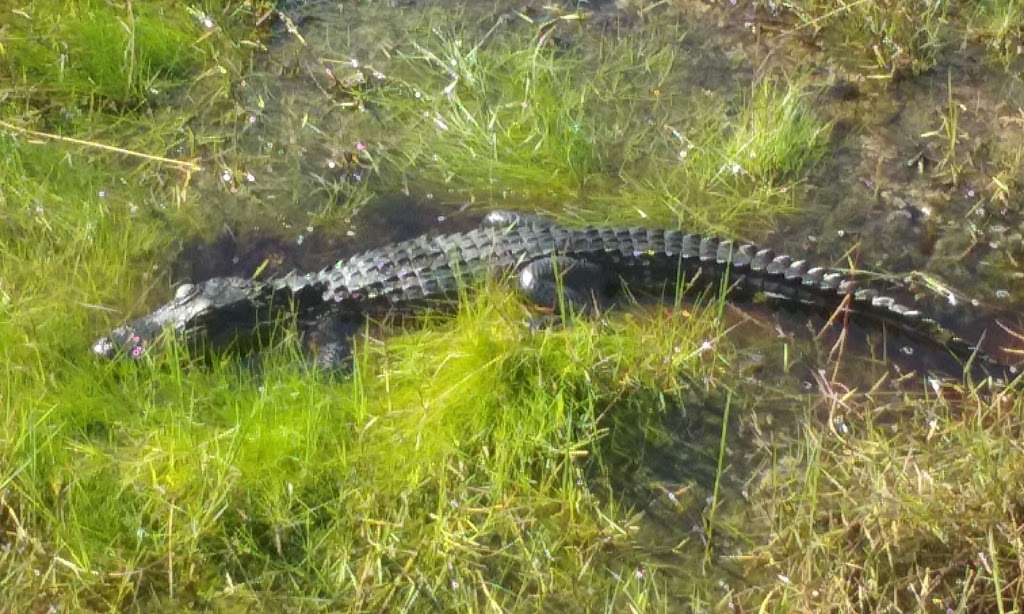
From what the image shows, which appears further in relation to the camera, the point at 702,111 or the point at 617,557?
the point at 702,111

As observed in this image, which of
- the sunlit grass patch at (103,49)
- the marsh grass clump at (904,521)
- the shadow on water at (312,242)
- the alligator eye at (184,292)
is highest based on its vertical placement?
the sunlit grass patch at (103,49)

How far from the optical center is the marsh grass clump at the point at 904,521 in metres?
3.20

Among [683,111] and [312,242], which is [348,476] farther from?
[683,111]

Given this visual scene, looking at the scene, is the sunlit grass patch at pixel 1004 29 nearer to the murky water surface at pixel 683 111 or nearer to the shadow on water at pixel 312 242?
the murky water surface at pixel 683 111

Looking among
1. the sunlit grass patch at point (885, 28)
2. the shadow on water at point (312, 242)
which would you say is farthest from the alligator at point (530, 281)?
the sunlit grass patch at point (885, 28)

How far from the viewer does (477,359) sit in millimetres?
A: 3760

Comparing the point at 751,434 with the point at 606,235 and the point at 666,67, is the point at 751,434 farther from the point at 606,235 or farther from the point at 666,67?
the point at 666,67

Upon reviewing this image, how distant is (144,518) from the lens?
3449mm

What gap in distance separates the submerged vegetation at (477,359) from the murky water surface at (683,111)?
2cm

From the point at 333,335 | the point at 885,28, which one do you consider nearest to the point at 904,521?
the point at 333,335

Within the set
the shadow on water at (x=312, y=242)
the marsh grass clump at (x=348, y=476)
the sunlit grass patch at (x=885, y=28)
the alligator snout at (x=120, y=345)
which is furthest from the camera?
the sunlit grass patch at (x=885, y=28)

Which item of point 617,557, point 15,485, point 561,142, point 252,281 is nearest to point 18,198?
point 252,281

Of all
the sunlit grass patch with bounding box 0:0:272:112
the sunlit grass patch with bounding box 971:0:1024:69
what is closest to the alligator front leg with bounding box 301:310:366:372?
the sunlit grass patch with bounding box 0:0:272:112

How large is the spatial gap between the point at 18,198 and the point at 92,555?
167 centimetres
